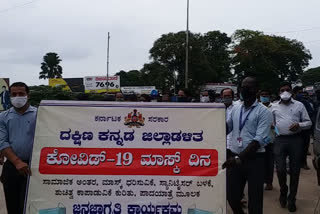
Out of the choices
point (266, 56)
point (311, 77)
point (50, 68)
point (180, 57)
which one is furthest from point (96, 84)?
point (311, 77)

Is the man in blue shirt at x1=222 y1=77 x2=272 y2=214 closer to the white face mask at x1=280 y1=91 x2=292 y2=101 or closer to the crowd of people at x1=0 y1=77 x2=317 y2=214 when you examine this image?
the crowd of people at x1=0 y1=77 x2=317 y2=214

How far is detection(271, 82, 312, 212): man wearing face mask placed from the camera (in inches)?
218

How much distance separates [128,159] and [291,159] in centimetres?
284

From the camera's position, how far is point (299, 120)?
569 centimetres

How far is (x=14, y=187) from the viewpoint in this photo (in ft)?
13.0

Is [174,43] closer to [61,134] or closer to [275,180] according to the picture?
[275,180]

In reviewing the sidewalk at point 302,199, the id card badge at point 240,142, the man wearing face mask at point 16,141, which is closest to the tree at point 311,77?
the sidewalk at point 302,199

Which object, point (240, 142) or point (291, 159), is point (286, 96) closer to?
point (291, 159)

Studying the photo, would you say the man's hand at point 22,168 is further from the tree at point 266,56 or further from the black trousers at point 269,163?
the tree at point 266,56

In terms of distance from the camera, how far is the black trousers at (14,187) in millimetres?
3938

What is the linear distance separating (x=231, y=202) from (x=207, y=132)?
3.11 ft

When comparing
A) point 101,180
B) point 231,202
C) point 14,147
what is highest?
point 14,147

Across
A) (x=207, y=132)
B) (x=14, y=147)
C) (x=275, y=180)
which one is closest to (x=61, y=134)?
(x=14, y=147)

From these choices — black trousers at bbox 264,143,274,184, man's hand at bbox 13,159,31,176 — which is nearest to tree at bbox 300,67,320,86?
black trousers at bbox 264,143,274,184
